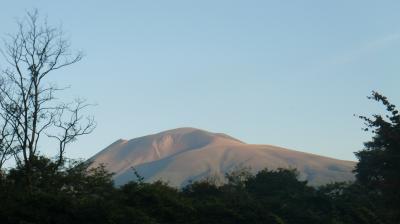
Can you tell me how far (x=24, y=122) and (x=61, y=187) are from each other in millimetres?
5554

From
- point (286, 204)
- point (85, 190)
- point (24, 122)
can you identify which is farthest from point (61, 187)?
point (286, 204)

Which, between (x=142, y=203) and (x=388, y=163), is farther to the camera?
(x=142, y=203)

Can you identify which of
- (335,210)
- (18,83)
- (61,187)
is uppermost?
(18,83)

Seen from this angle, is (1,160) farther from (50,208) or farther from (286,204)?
(286,204)

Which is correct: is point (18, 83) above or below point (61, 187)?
above

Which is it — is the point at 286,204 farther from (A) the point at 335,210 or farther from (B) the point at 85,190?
(B) the point at 85,190

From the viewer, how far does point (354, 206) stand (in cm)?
3788

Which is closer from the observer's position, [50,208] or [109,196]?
[50,208]

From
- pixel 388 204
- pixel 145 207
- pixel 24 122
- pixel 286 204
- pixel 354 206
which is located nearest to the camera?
pixel 388 204

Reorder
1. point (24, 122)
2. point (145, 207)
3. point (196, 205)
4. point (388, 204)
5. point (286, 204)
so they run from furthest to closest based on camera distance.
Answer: point (286, 204)
point (24, 122)
point (196, 205)
point (145, 207)
point (388, 204)

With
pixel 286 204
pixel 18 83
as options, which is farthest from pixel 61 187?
pixel 286 204

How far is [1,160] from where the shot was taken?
3484 cm

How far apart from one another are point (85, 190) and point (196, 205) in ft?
20.2

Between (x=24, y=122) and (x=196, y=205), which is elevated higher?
(x=24, y=122)
